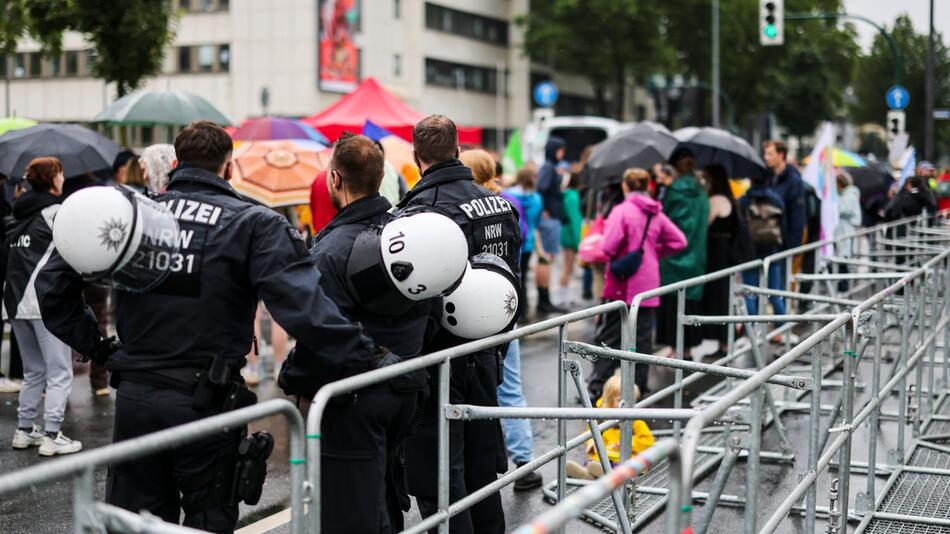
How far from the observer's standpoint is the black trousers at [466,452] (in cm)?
504

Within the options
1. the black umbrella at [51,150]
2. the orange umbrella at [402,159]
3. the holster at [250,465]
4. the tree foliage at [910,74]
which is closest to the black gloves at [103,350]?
the holster at [250,465]

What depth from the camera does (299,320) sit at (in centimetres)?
415

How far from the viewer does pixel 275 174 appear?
10844mm

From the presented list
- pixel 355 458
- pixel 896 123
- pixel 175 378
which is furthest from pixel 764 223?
pixel 896 123

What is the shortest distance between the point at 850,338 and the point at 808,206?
897 cm

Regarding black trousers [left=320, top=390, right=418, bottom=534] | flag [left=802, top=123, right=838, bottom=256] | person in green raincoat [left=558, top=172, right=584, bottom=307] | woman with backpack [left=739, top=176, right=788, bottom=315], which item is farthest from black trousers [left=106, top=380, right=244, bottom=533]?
person in green raincoat [left=558, top=172, right=584, bottom=307]

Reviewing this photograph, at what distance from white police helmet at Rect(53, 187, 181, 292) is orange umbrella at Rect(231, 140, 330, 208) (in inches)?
253

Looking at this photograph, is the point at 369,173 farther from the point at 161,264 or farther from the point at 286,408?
the point at 286,408

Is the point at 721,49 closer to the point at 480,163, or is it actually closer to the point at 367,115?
the point at 367,115

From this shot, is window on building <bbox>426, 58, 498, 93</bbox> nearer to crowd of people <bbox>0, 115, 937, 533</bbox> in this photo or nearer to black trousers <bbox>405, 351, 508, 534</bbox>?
crowd of people <bbox>0, 115, 937, 533</bbox>

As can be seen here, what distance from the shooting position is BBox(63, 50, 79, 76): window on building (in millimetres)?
54656

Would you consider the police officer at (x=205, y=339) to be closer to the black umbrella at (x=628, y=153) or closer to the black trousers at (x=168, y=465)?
the black trousers at (x=168, y=465)

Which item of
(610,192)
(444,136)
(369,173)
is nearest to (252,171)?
(610,192)

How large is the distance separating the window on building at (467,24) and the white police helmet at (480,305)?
2160 inches
